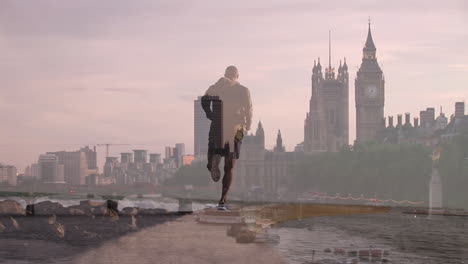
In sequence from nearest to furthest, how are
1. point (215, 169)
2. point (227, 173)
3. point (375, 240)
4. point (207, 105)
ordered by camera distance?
point (375, 240) < point (215, 169) < point (207, 105) < point (227, 173)

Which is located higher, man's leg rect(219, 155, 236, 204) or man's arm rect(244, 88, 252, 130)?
man's arm rect(244, 88, 252, 130)

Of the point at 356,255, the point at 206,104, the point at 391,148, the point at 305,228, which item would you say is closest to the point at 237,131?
the point at 206,104

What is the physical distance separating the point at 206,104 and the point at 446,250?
5.84 metres

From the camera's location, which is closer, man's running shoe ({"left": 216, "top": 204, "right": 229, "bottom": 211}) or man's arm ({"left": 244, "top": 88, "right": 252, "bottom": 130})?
man's running shoe ({"left": 216, "top": 204, "right": 229, "bottom": 211})

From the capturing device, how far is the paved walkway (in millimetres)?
12359

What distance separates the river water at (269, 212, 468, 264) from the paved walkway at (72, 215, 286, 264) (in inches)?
21.6

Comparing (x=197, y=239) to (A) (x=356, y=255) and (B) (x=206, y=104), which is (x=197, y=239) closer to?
(A) (x=356, y=255)

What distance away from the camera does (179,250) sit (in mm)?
13242

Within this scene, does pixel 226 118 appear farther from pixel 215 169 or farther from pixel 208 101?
pixel 215 169

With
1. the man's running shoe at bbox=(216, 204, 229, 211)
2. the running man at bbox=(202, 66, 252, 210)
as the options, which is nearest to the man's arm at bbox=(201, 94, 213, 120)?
the running man at bbox=(202, 66, 252, 210)

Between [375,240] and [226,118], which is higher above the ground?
[226,118]

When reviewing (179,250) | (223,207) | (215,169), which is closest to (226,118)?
(215,169)

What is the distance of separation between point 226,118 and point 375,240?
159 inches

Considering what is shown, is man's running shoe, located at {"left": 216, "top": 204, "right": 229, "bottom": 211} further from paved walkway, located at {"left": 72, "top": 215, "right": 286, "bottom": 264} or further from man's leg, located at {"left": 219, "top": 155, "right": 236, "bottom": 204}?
paved walkway, located at {"left": 72, "top": 215, "right": 286, "bottom": 264}
